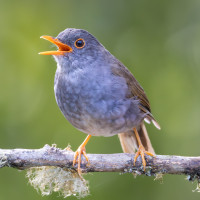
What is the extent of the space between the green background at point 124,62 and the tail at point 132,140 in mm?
447

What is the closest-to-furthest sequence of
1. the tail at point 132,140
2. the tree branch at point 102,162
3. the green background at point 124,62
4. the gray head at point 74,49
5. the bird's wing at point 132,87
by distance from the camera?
the tree branch at point 102,162 < the gray head at point 74,49 < the bird's wing at point 132,87 < the tail at point 132,140 < the green background at point 124,62

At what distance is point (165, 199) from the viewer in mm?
7719

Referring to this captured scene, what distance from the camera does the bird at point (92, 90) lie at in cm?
614

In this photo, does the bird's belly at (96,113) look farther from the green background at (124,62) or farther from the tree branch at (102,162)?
the green background at (124,62)

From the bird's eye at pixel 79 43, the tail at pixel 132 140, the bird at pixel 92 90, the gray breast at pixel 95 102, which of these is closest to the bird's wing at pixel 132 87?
the bird at pixel 92 90

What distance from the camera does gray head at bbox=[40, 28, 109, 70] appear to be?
636cm

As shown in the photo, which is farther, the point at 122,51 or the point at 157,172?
the point at 122,51

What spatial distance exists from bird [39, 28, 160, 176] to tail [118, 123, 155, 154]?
26.9 inches

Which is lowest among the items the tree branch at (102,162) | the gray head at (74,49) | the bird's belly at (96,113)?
the tree branch at (102,162)

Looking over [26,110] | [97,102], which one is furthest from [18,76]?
[97,102]

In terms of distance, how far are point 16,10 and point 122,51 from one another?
2.29 meters

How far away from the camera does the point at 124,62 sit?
27.4 ft

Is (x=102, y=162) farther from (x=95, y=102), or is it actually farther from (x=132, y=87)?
(x=132, y=87)

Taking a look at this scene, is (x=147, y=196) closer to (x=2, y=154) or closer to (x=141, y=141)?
(x=141, y=141)
